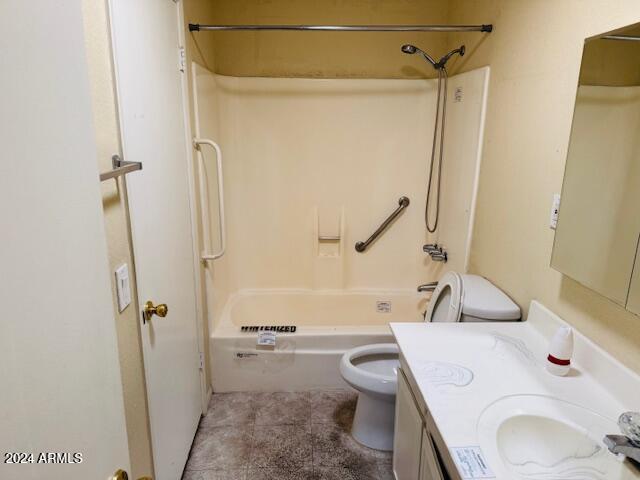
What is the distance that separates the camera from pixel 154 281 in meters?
1.48

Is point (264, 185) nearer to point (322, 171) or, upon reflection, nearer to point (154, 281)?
point (322, 171)

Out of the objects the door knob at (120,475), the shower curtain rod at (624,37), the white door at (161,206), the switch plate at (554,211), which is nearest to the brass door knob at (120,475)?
the door knob at (120,475)

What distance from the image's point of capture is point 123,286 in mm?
1241

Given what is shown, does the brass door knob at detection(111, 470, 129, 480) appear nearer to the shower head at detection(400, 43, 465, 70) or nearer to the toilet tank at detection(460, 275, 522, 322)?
the toilet tank at detection(460, 275, 522, 322)

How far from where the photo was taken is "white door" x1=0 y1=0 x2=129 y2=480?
19.1 inches

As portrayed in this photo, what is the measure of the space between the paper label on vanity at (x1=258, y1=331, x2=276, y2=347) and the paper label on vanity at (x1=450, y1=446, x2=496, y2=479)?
5.18ft

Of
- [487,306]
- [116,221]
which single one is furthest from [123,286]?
[487,306]

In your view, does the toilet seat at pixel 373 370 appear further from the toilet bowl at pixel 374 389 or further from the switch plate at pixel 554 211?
the switch plate at pixel 554 211

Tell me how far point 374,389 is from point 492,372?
74 centimetres

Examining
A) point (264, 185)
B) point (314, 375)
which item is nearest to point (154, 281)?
point (314, 375)

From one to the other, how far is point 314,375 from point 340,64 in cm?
203

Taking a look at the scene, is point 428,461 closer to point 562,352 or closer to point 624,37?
point 562,352

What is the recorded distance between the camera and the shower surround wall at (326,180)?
2.80 m

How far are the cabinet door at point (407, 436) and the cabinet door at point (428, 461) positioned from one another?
0.04m
